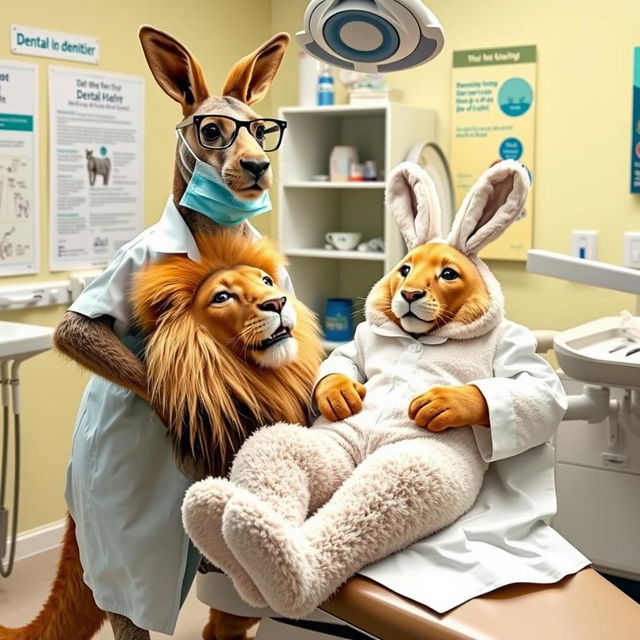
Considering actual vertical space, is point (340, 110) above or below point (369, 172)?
above

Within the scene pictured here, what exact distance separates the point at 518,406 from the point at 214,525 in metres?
0.52

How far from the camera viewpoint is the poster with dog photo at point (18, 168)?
2664 mm

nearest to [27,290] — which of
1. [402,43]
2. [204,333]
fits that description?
[204,333]

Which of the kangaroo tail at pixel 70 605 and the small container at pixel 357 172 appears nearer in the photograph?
the kangaroo tail at pixel 70 605

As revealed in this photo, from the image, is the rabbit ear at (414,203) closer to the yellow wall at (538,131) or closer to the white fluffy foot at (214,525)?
the white fluffy foot at (214,525)

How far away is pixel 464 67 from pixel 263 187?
1.88m

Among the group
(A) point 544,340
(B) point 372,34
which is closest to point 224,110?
(B) point 372,34

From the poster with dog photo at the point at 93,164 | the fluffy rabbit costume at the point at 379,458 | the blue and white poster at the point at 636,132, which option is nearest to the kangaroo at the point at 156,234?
the fluffy rabbit costume at the point at 379,458

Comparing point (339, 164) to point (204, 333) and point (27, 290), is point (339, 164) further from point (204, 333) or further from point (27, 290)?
point (204, 333)

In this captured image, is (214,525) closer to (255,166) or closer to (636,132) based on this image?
→ (255,166)

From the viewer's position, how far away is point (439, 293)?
1.52 metres

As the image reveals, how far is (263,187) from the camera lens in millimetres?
1480

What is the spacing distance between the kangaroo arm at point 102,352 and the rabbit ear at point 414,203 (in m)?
0.54

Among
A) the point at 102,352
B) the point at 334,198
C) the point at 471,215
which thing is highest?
the point at 334,198
